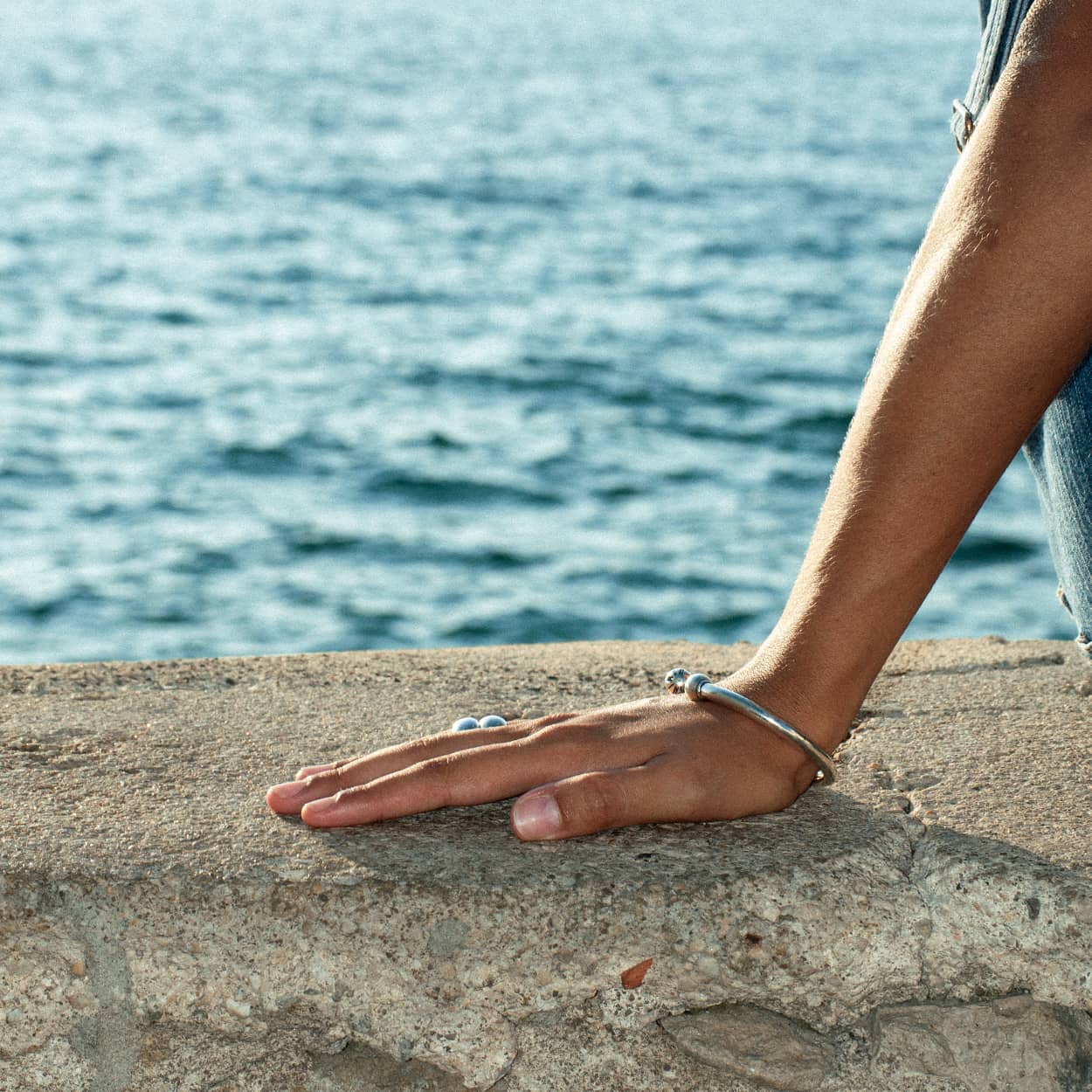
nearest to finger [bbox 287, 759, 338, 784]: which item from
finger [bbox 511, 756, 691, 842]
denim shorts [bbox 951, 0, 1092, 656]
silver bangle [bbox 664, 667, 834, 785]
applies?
finger [bbox 511, 756, 691, 842]

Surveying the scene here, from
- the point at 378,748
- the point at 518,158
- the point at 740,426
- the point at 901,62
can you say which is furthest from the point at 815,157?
the point at 378,748

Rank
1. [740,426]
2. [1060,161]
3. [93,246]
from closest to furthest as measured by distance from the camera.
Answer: [1060,161] → [740,426] → [93,246]

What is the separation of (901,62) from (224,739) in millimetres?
26291

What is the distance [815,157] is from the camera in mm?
15727

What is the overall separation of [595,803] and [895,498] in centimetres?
37

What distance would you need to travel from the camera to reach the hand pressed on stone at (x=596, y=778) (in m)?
1.25

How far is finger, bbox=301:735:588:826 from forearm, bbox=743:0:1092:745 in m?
0.20

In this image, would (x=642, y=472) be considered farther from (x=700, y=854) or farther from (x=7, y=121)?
(x=7, y=121)

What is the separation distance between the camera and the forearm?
1.18 metres

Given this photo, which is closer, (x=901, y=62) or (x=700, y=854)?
(x=700, y=854)

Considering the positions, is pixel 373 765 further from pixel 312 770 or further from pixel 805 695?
pixel 805 695

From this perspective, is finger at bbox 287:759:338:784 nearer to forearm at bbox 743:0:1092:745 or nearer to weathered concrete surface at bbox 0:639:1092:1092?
weathered concrete surface at bbox 0:639:1092:1092

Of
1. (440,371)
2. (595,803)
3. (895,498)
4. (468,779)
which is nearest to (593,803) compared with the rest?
(595,803)

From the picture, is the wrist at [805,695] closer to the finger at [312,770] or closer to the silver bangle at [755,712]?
the silver bangle at [755,712]
